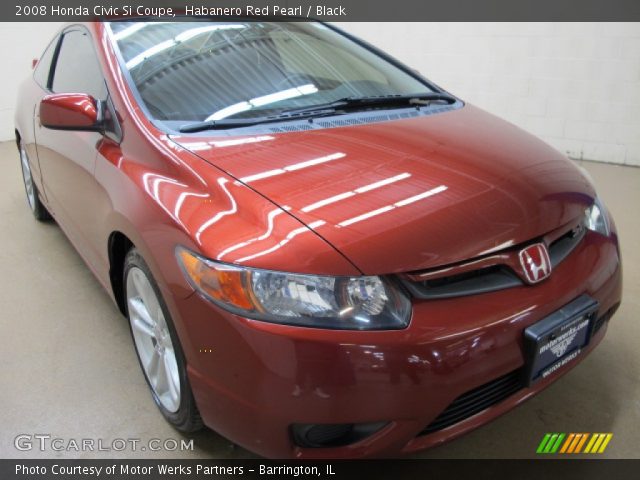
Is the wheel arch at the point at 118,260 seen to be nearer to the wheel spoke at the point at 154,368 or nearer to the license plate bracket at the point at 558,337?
the wheel spoke at the point at 154,368

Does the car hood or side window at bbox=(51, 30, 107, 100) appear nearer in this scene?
the car hood

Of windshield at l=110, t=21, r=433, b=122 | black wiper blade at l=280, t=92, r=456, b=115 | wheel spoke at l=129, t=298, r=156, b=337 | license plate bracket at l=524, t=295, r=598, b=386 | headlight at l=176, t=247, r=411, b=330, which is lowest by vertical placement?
wheel spoke at l=129, t=298, r=156, b=337

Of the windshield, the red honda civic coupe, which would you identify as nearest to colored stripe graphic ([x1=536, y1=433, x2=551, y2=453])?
the red honda civic coupe

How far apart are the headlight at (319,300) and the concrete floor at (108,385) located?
1.82 feet

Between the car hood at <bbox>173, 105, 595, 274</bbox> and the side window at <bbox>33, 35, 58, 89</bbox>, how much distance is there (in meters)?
1.40

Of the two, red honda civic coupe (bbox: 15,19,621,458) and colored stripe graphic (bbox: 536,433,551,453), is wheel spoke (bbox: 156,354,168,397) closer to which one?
red honda civic coupe (bbox: 15,19,621,458)

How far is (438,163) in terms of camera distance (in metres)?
1.26

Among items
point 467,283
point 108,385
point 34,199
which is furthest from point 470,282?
point 34,199

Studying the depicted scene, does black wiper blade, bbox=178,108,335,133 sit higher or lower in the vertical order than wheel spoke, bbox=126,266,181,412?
higher

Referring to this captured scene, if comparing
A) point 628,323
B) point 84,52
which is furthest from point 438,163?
point 84,52

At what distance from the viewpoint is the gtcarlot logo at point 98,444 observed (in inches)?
53.0

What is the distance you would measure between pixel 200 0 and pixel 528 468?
6023 millimetres

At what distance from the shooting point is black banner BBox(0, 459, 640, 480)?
125cm

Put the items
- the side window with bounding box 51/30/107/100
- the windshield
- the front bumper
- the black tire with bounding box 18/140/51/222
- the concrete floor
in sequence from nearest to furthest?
the front bumper < the concrete floor < the windshield < the side window with bounding box 51/30/107/100 < the black tire with bounding box 18/140/51/222
